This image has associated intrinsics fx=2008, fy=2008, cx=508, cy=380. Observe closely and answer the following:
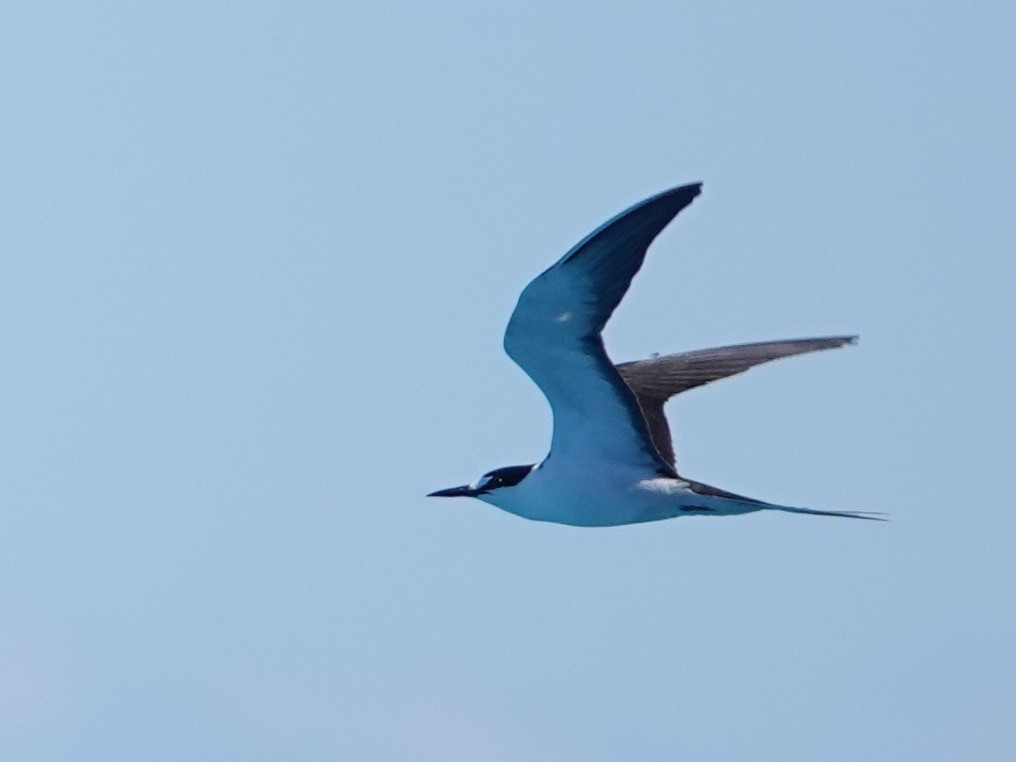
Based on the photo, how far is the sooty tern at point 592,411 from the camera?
17234 mm

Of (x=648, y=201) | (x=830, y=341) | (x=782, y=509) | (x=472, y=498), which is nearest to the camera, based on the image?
(x=648, y=201)

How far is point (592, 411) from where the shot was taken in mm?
19172

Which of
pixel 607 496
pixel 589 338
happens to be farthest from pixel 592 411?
pixel 589 338

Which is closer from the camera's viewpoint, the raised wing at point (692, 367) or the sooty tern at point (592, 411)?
the sooty tern at point (592, 411)

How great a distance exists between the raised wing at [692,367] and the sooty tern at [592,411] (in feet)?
3.11

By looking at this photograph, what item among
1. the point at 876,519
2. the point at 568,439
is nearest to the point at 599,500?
the point at 568,439

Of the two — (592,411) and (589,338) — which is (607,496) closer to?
(592,411)

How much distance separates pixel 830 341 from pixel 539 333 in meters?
5.81

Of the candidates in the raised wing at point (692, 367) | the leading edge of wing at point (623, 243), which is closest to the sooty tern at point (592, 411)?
the leading edge of wing at point (623, 243)

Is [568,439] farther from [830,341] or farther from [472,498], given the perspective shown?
[830,341]

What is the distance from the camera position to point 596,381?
1873cm

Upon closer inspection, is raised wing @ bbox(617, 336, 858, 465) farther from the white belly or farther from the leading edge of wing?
the leading edge of wing

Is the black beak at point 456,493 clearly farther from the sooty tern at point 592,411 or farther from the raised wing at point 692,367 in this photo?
the raised wing at point 692,367

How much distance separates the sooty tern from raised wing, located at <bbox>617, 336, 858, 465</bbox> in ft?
3.11
